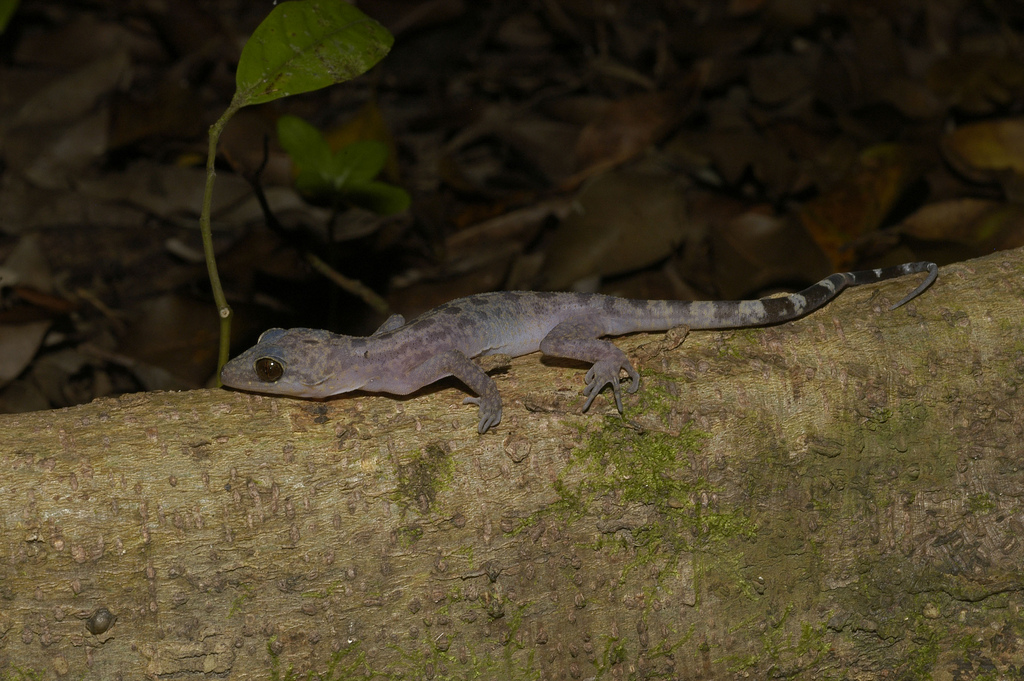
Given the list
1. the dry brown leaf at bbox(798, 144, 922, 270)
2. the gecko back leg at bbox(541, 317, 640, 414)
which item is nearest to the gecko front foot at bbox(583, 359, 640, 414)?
the gecko back leg at bbox(541, 317, 640, 414)

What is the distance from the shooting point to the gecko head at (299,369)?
9.77 ft

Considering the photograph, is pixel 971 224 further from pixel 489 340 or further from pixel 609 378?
pixel 489 340

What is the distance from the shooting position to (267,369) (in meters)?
2.97

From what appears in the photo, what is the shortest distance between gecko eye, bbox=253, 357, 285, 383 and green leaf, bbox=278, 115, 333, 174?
1.56 meters

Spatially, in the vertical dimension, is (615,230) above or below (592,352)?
below

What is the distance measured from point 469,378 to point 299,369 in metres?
0.72

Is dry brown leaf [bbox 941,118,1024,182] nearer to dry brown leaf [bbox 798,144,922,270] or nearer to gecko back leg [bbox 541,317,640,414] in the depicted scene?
dry brown leaf [bbox 798,144,922,270]

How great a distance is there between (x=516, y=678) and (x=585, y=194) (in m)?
3.29

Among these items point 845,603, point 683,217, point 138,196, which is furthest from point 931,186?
point 138,196

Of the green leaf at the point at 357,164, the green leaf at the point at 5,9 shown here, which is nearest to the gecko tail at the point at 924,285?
the green leaf at the point at 357,164

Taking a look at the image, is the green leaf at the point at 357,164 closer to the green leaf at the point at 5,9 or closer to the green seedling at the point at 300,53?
the green seedling at the point at 300,53

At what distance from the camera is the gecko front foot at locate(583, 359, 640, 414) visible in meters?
2.84

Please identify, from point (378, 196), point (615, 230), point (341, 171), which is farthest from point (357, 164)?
point (615, 230)

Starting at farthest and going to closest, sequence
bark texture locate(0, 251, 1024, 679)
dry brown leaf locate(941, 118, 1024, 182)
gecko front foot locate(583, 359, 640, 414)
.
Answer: dry brown leaf locate(941, 118, 1024, 182) < gecko front foot locate(583, 359, 640, 414) < bark texture locate(0, 251, 1024, 679)
